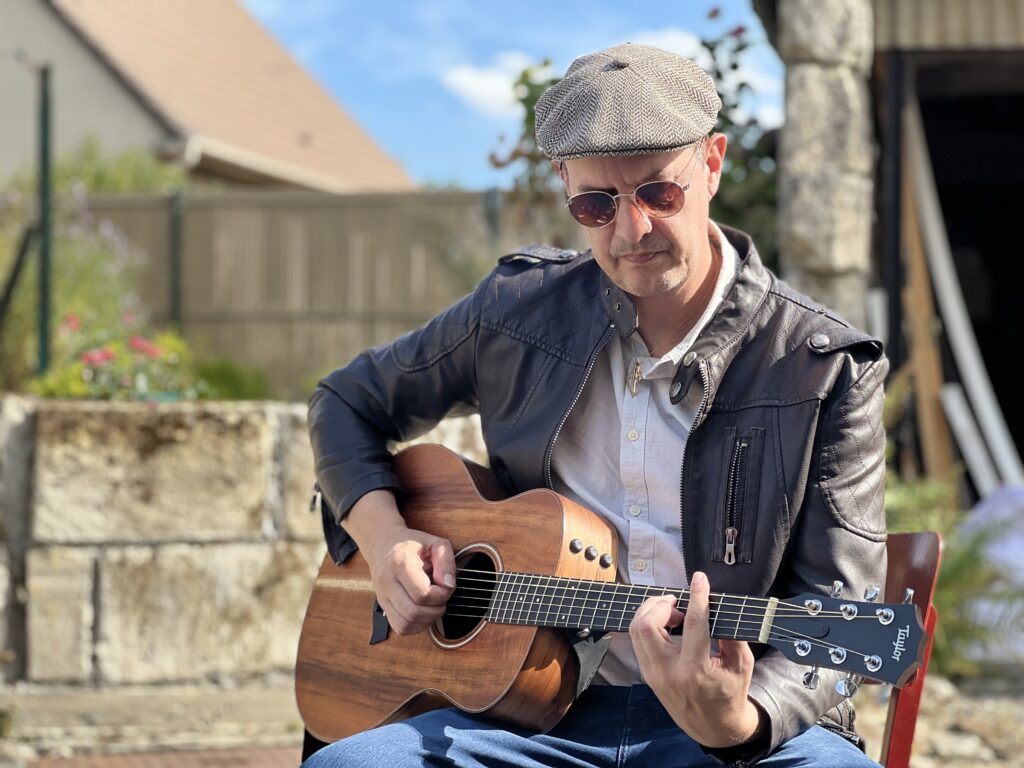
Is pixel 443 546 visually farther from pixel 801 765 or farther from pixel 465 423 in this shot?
pixel 465 423

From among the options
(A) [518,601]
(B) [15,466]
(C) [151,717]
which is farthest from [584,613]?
(B) [15,466]

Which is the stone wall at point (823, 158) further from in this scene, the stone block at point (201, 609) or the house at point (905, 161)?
the stone block at point (201, 609)

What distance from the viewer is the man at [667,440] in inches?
80.0

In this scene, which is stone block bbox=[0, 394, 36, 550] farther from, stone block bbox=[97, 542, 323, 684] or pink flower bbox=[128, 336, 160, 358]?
pink flower bbox=[128, 336, 160, 358]

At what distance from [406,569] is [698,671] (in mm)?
690

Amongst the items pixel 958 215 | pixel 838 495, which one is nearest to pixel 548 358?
pixel 838 495

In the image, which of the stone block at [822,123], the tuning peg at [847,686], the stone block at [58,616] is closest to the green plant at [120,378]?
the stone block at [58,616]

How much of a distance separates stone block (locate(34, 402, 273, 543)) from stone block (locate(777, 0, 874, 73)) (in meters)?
2.79

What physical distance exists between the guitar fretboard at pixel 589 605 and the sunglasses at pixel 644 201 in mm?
592

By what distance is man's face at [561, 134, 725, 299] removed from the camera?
2.22 metres

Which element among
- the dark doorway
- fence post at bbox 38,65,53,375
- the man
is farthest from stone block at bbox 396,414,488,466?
the dark doorway

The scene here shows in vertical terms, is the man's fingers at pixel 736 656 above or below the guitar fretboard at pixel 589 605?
below

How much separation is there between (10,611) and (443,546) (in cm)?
250

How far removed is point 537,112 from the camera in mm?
2344
